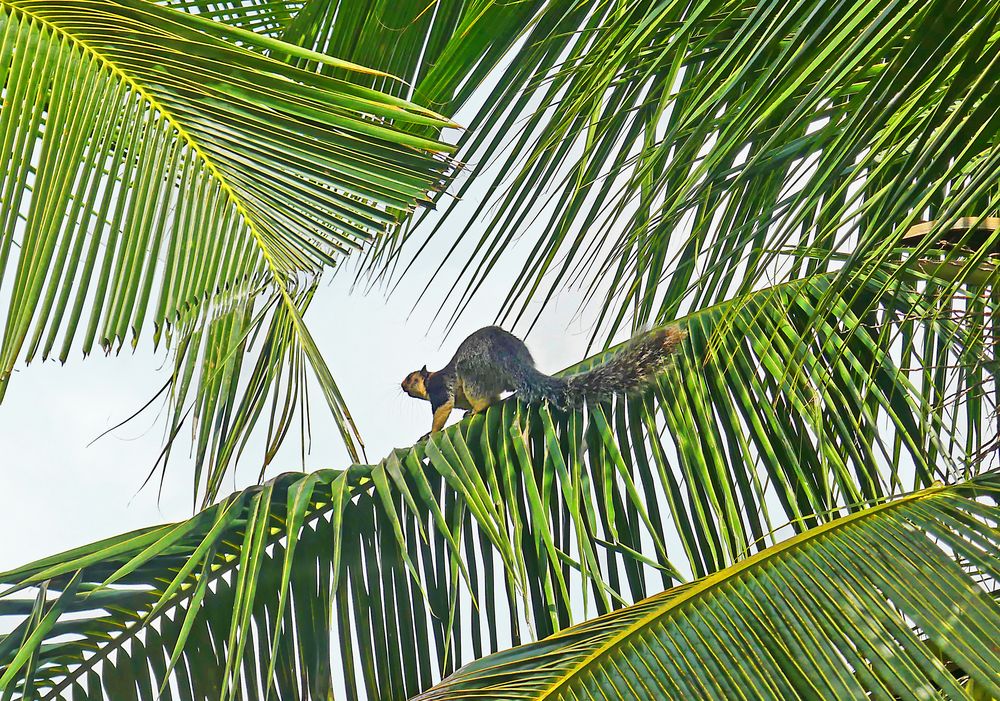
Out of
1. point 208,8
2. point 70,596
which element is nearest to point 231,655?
point 70,596

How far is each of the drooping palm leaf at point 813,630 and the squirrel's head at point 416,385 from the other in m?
1.96

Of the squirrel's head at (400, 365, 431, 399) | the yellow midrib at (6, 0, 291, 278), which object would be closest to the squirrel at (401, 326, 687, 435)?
the squirrel's head at (400, 365, 431, 399)

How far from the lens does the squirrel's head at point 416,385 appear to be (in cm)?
311

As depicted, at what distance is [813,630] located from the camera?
1.03 metres

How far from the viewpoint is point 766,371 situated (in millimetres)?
1762

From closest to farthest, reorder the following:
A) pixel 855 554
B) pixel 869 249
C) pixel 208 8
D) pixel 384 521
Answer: pixel 869 249
pixel 855 554
pixel 384 521
pixel 208 8

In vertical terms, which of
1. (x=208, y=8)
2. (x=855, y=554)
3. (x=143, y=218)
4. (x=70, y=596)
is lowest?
(x=855, y=554)

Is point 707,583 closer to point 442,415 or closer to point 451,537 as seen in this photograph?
point 451,537

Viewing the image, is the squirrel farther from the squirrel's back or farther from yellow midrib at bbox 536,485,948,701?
yellow midrib at bbox 536,485,948,701

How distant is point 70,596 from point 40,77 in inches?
30.5

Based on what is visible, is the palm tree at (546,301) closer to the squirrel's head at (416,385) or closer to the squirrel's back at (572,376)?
the squirrel's back at (572,376)

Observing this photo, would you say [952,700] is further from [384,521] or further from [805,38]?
[384,521]

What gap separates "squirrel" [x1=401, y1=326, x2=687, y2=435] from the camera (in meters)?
1.86

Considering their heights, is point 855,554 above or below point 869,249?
above
